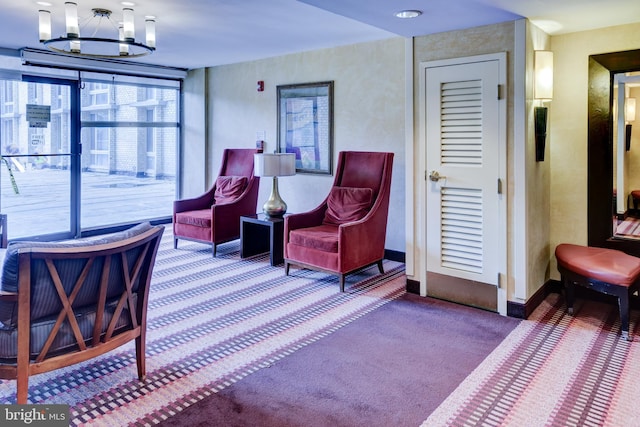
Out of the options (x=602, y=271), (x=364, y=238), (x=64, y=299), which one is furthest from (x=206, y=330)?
(x=602, y=271)

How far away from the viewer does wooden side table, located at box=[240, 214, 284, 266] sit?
5.14 m

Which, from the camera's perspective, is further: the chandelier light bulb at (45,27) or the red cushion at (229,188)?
the red cushion at (229,188)

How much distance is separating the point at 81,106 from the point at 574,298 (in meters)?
5.91

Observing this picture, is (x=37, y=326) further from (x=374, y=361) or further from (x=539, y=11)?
(x=539, y=11)

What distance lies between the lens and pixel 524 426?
2.24 metres

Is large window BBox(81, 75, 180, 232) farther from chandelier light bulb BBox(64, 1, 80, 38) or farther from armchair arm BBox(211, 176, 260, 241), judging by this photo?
chandelier light bulb BBox(64, 1, 80, 38)

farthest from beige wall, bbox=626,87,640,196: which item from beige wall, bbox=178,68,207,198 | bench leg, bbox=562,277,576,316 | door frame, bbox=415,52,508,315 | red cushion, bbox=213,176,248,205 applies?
beige wall, bbox=178,68,207,198

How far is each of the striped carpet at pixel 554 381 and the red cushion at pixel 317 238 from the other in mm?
1615

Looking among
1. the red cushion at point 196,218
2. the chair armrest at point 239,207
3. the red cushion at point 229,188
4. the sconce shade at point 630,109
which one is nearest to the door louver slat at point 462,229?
the sconce shade at point 630,109

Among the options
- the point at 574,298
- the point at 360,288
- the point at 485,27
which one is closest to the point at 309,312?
the point at 360,288

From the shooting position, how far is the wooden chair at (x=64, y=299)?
6.81 ft

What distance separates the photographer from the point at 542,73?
3.65m

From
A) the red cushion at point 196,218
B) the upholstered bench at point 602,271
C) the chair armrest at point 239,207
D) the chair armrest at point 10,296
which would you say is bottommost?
the upholstered bench at point 602,271

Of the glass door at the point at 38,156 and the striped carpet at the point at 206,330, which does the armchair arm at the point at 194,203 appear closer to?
the striped carpet at the point at 206,330
